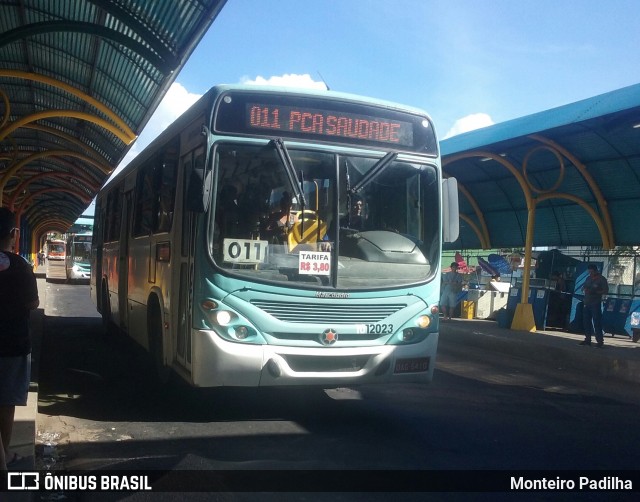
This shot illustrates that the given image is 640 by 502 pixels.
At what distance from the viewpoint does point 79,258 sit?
36750 millimetres

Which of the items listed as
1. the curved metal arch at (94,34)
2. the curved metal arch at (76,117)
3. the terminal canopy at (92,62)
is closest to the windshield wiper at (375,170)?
the terminal canopy at (92,62)

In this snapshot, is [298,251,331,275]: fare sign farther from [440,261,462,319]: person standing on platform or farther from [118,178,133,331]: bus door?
[440,261,462,319]: person standing on platform

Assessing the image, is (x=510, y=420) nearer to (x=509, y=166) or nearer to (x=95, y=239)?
(x=509, y=166)

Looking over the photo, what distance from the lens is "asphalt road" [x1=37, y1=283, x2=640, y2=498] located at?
5.69m

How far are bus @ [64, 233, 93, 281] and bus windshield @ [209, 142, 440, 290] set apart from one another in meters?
31.3

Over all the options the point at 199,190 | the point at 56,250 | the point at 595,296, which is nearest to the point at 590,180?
the point at 595,296

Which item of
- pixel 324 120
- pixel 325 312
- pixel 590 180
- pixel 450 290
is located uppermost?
pixel 590 180

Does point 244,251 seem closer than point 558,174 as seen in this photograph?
Yes

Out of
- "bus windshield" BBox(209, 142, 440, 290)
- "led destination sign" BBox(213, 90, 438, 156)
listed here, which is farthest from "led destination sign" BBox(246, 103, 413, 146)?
"bus windshield" BBox(209, 142, 440, 290)

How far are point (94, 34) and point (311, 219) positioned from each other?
19.9 ft

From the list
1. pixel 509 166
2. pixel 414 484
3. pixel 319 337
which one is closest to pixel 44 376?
pixel 319 337

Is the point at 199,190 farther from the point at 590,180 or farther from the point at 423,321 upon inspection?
the point at 590,180

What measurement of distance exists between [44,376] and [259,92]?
5.19 meters

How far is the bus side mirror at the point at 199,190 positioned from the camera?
603cm
